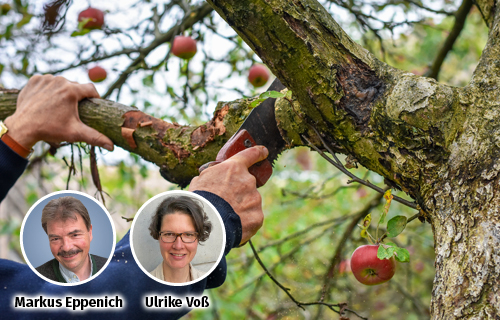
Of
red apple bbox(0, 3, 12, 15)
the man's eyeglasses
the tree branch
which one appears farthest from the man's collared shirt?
red apple bbox(0, 3, 12, 15)

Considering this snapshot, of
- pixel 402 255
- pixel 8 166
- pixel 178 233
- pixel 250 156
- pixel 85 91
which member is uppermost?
pixel 85 91

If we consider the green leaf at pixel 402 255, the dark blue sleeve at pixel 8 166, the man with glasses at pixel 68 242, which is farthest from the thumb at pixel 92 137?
the green leaf at pixel 402 255

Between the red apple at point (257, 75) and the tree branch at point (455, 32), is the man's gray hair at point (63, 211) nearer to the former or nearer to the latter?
the red apple at point (257, 75)

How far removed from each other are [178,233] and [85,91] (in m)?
1.20

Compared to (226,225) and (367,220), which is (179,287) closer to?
(226,225)

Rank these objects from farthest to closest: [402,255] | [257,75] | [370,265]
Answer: [257,75], [370,265], [402,255]

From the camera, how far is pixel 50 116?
1.72 metres

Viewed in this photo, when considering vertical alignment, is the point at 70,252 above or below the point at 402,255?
above

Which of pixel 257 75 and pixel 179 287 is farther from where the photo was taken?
pixel 257 75

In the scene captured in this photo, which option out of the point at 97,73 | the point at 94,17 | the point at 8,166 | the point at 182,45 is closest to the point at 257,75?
the point at 182,45

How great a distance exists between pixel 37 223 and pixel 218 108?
81 centimetres

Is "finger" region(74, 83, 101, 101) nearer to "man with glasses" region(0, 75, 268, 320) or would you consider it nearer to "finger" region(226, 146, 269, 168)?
"man with glasses" region(0, 75, 268, 320)

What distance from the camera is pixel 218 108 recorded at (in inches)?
62.6

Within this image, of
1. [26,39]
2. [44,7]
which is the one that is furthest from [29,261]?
[26,39]
